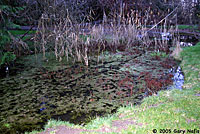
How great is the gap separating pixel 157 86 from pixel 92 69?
273 centimetres

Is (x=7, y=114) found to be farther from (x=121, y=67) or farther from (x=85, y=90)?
(x=121, y=67)

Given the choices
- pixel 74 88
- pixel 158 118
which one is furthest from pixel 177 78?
pixel 158 118

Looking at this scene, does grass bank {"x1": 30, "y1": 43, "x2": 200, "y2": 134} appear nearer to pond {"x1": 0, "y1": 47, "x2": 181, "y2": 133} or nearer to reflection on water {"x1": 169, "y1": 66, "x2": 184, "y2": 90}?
pond {"x1": 0, "y1": 47, "x2": 181, "y2": 133}

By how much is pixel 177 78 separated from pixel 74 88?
328cm

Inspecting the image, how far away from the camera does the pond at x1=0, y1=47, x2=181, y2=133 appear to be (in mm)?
4621

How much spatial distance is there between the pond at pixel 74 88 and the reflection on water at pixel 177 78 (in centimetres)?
13

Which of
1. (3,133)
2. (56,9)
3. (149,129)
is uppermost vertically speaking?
(56,9)

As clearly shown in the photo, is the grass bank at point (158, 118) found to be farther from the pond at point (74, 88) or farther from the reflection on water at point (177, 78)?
the reflection on water at point (177, 78)

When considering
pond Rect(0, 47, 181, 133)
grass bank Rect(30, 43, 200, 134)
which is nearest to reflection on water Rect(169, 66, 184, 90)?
pond Rect(0, 47, 181, 133)

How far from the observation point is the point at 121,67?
8156 mm

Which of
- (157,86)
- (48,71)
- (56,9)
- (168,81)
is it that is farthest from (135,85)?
(56,9)

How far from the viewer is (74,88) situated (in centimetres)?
611

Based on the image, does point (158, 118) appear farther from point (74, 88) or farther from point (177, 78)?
point (177, 78)

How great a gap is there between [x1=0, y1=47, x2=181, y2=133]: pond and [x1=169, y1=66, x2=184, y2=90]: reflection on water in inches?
5.0
